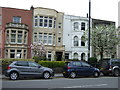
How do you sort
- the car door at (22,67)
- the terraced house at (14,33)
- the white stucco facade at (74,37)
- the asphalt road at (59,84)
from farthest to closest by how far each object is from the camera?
the white stucco facade at (74,37) < the terraced house at (14,33) < the car door at (22,67) < the asphalt road at (59,84)

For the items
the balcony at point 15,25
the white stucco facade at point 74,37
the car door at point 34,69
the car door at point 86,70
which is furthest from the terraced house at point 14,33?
the car door at point 86,70

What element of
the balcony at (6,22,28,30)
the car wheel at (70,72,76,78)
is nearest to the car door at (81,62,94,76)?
the car wheel at (70,72,76,78)

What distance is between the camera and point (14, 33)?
2955 centimetres

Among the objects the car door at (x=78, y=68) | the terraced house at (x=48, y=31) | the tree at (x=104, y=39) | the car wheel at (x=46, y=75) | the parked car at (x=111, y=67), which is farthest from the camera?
the terraced house at (x=48, y=31)

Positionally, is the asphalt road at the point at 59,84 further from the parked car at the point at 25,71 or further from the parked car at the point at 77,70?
the parked car at the point at 77,70

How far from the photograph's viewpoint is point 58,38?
110 ft

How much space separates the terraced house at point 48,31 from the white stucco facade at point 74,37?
67.9 inches

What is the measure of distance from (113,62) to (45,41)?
15.5 m

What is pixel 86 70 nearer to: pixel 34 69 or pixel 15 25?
pixel 34 69

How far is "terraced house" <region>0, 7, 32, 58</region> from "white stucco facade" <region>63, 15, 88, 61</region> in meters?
6.91

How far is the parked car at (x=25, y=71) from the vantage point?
14656 millimetres

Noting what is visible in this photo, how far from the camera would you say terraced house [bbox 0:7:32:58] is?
29234mm

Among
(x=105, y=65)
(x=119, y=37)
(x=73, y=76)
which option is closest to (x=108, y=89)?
(x=73, y=76)

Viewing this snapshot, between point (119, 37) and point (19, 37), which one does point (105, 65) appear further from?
point (19, 37)
